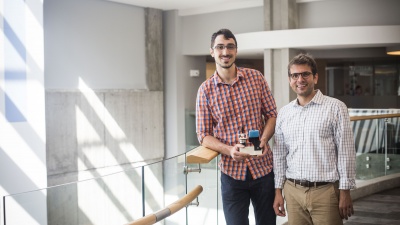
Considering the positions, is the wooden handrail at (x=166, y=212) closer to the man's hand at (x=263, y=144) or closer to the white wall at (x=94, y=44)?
the man's hand at (x=263, y=144)

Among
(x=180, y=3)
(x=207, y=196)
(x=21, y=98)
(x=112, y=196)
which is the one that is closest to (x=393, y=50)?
(x=180, y=3)

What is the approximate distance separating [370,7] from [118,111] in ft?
22.7

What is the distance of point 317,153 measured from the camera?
290cm

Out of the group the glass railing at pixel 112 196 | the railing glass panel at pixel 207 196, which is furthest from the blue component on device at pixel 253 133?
the railing glass panel at pixel 207 196

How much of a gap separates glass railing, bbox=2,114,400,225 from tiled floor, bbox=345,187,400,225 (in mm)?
1436

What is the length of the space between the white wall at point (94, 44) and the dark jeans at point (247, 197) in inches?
389

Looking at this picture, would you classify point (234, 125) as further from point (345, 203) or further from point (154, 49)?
point (154, 49)

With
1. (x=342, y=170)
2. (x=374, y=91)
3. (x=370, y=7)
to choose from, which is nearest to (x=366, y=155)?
(x=370, y=7)

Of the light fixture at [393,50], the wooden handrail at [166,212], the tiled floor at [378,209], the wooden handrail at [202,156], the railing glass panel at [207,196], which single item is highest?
the light fixture at [393,50]

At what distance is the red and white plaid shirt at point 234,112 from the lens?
3051 millimetres

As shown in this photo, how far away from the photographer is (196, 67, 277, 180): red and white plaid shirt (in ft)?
10.0

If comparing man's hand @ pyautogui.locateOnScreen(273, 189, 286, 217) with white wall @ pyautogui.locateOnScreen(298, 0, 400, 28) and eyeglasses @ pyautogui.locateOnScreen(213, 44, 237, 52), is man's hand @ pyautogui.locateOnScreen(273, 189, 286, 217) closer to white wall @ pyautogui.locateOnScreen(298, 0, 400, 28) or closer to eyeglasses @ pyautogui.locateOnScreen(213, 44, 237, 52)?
eyeglasses @ pyautogui.locateOnScreen(213, 44, 237, 52)

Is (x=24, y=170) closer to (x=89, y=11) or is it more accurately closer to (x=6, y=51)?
(x=6, y=51)

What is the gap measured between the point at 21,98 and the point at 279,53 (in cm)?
621
